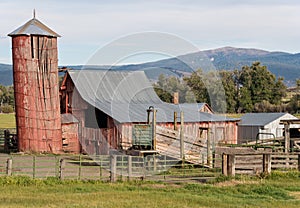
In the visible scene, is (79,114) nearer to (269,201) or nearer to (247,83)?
(269,201)

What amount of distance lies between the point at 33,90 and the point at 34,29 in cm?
417

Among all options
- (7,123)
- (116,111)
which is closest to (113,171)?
(116,111)

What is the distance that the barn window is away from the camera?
40.2m

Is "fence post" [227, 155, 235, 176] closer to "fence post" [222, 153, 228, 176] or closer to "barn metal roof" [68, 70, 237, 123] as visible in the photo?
"fence post" [222, 153, 228, 176]

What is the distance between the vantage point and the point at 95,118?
40688 mm

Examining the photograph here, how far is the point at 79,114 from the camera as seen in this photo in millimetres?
41781

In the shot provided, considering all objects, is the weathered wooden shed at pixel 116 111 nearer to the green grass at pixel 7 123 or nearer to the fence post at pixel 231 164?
the fence post at pixel 231 164

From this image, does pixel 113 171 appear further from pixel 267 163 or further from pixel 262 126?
pixel 262 126

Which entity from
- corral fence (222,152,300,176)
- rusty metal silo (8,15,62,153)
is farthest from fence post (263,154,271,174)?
rusty metal silo (8,15,62,153)

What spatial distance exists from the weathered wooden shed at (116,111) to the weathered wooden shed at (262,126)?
9.35 m

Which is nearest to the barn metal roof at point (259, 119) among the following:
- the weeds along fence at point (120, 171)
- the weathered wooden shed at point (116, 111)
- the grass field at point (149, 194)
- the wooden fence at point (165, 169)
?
the weathered wooden shed at point (116, 111)

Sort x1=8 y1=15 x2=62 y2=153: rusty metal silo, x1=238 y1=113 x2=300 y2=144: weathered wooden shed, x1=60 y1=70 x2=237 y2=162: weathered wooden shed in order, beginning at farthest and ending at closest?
x1=238 y1=113 x2=300 y2=144: weathered wooden shed
x1=60 y1=70 x2=237 y2=162: weathered wooden shed
x1=8 y1=15 x2=62 y2=153: rusty metal silo

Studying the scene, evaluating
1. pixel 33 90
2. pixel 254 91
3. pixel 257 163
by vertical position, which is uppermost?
pixel 33 90

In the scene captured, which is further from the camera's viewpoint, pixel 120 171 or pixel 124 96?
pixel 124 96
